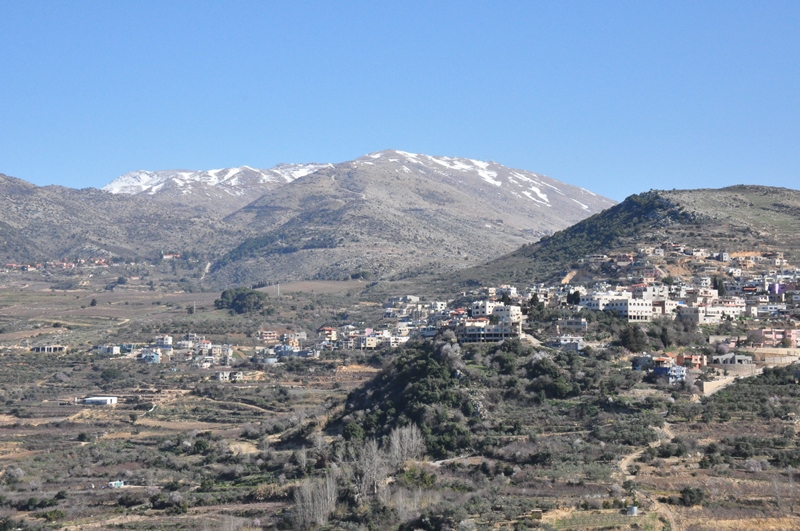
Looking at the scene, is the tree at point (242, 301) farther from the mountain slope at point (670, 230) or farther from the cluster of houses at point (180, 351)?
the mountain slope at point (670, 230)

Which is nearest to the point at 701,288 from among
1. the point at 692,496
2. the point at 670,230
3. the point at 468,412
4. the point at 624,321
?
the point at 624,321

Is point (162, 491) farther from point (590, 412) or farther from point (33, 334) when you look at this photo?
point (33, 334)

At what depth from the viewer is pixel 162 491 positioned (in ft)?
161

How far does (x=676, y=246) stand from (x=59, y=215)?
390 ft

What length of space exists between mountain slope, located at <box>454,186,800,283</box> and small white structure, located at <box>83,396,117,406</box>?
120 feet

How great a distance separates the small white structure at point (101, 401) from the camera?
240 ft

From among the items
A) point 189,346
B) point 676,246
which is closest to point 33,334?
point 189,346

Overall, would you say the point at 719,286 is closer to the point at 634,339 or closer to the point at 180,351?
the point at 634,339

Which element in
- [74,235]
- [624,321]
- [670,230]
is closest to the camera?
[624,321]

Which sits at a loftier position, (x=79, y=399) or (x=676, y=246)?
(x=676, y=246)

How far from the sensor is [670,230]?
105 meters

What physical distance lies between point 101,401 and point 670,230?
5022cm

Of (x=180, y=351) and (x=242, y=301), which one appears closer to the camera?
(x=180, y=351)

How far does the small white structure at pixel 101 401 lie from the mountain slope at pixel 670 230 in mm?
36466
